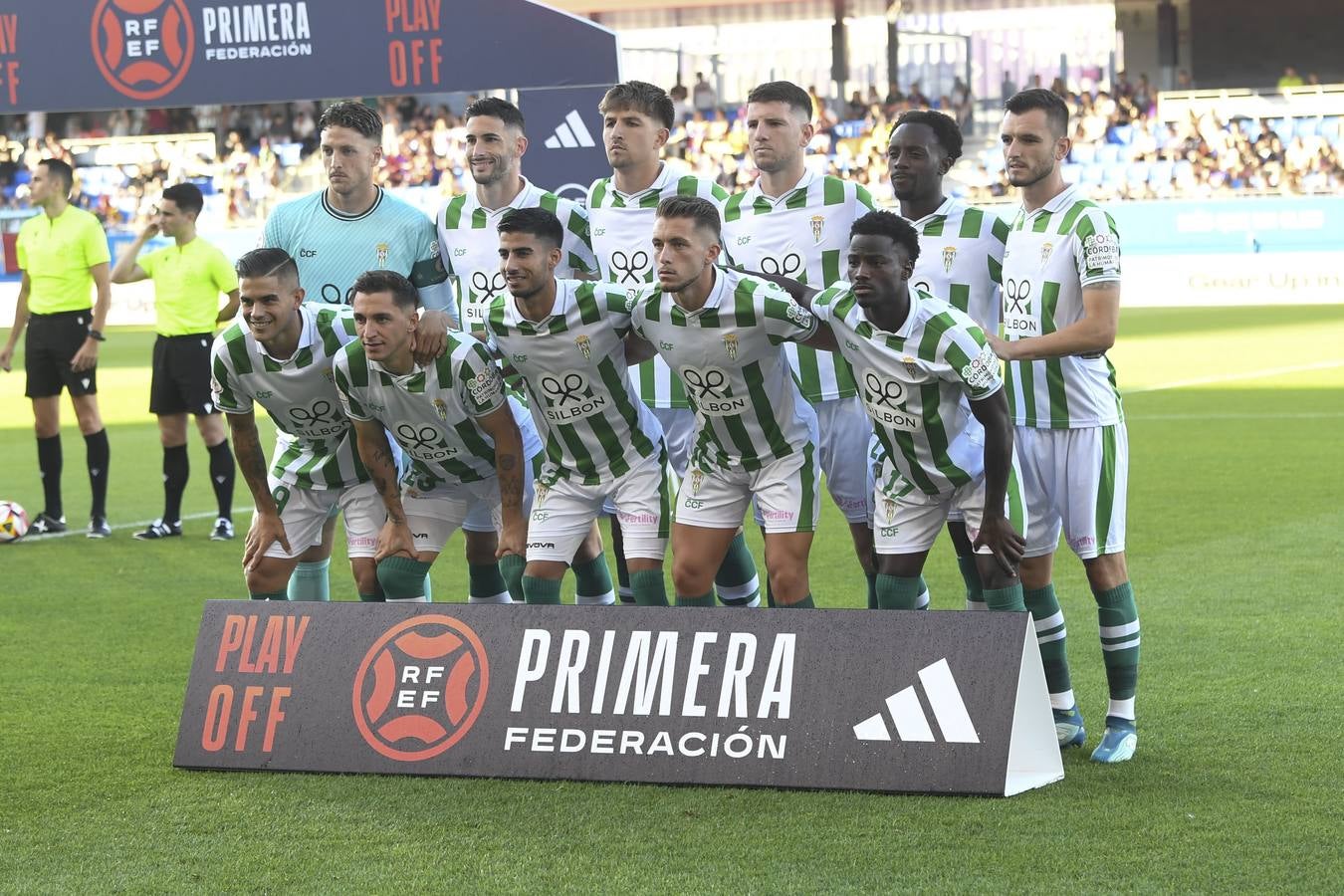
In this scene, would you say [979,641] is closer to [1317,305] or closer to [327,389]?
[327,389]

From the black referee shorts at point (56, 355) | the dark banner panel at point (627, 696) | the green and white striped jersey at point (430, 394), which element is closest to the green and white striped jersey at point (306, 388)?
the green and white striped jersey at point (430, 394)

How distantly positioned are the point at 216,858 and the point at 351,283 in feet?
8.30

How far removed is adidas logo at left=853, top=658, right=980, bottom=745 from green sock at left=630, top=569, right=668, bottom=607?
1.24m

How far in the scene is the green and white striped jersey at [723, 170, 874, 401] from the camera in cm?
588

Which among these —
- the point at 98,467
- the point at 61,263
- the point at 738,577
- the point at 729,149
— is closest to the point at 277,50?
the point at 61,263

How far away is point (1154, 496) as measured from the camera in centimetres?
1036

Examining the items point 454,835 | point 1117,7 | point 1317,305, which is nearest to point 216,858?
point 454,835

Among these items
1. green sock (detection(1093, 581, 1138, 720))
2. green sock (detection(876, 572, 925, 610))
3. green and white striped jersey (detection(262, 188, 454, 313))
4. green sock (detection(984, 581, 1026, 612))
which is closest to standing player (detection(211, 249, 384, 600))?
green and white striped jersey (detection(262, 188, 454, 313))

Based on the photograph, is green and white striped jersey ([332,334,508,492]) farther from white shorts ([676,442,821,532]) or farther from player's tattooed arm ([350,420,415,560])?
white shorts ([676,442,821,532])

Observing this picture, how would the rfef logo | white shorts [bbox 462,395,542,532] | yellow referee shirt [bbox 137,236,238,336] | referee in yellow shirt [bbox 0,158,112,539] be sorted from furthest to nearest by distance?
1. referee in yellow shirt [bbox 0,158,112,539]
2. yellow referee shirt [bbox 137,236,238,336]
3. white shorts [bbox 462,395,542,532]
4. the rfef logo

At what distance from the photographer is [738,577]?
6273 mm

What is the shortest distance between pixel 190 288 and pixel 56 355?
0.95 metres

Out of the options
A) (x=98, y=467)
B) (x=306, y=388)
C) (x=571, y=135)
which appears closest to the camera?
(x=306, y=388)

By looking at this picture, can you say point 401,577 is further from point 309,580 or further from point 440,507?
point 309,580
